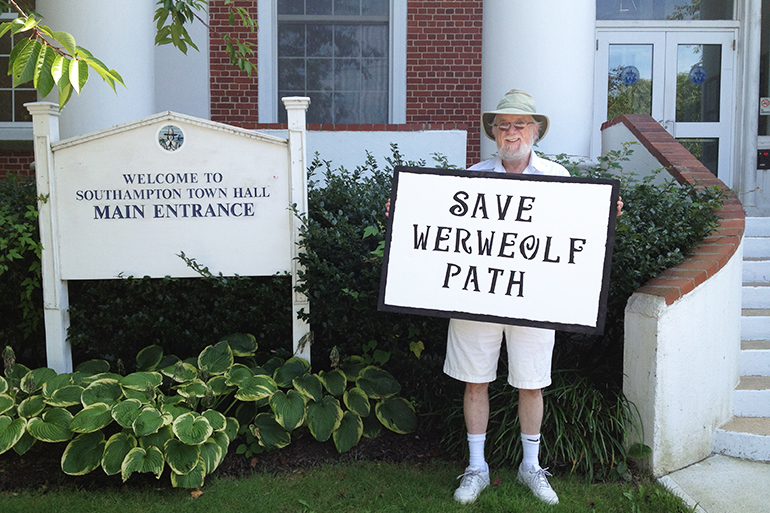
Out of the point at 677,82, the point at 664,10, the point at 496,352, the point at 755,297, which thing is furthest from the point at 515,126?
the point at 664,10

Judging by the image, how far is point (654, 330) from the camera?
11.0ft

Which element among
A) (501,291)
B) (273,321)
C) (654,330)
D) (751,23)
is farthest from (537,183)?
(751,23)

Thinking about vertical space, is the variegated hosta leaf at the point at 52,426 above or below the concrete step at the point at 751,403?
above

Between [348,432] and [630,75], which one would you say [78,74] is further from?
[630,75]

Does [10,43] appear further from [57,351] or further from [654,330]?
[654,330]

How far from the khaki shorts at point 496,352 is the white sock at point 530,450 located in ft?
0.91

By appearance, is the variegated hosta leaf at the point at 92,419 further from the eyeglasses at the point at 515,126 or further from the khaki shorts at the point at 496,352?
the eyeglasses at the point at 515,126

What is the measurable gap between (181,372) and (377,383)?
105 centimetres

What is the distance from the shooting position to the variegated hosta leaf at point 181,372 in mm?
3576

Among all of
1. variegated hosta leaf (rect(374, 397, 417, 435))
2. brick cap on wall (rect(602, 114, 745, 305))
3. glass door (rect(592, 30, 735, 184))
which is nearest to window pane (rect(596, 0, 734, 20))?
glass door (rect(592, 30, 735, 184))

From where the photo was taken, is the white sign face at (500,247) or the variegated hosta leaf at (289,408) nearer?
the white sign face at (500,247)

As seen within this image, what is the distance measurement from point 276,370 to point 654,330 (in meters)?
1.97

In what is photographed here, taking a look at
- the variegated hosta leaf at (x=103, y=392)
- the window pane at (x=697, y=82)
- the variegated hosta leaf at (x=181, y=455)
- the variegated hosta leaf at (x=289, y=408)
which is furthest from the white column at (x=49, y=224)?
the window pane at (x=697, y=82)

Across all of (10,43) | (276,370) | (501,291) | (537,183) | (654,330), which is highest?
(10,43)
